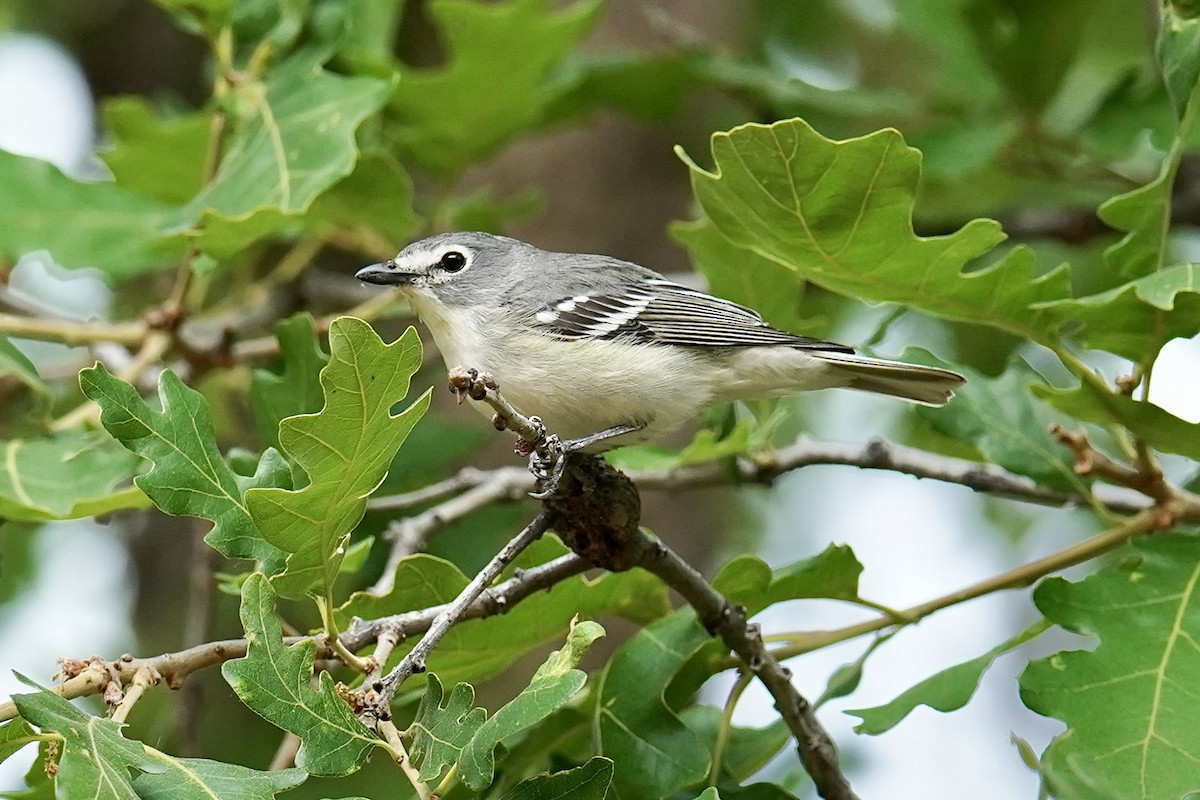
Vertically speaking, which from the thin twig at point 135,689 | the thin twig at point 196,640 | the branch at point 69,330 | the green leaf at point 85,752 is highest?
the green leaf at point 85,752

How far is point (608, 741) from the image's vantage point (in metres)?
2.66

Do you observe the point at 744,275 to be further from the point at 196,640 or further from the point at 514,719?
the point at 196,640

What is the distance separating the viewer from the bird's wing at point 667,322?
3389 mm

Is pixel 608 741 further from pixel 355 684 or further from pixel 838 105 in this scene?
pixel 838 105

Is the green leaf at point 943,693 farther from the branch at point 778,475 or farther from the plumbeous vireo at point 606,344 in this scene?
the plumbeous vireo at point 606,344

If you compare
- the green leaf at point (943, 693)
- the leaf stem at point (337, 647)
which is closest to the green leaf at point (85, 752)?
the leaf stem at point (337, 647)

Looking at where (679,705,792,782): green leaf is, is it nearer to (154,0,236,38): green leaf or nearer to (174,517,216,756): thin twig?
(174,517,216,756): thin twig

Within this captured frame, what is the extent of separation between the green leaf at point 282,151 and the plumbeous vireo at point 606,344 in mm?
315

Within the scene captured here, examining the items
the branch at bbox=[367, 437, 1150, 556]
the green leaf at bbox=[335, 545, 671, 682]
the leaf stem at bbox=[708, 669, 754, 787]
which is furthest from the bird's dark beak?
the leaf stem at bbox=[708, 669, 754, 787]

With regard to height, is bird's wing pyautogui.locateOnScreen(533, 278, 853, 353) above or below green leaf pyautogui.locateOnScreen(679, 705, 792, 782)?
above

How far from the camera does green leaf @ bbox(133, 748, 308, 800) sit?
190cm

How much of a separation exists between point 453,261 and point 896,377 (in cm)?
131

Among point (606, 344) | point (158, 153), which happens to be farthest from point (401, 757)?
point (158, 153)

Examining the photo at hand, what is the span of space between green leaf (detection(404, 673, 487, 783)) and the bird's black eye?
1889 millimetres
